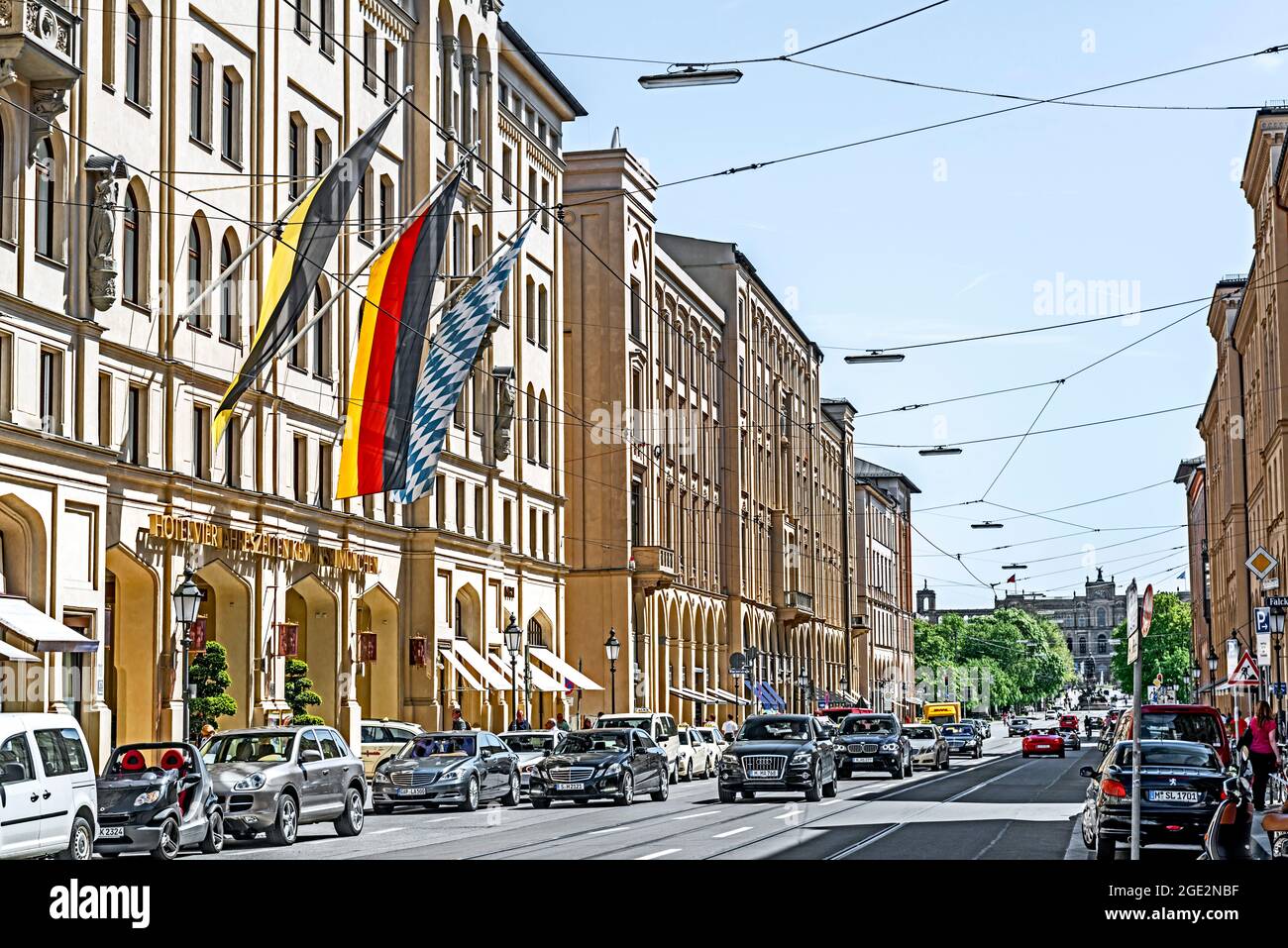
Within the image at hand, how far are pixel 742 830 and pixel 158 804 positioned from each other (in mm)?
8480

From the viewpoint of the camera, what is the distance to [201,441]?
38.2 m

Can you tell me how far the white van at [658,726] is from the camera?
44.9 m

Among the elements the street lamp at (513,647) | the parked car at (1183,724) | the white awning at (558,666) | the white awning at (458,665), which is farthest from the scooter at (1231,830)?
the white awning at (558,666)

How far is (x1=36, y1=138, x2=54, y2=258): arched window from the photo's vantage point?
32.2 meters

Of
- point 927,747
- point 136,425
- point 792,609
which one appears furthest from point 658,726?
point 792,609

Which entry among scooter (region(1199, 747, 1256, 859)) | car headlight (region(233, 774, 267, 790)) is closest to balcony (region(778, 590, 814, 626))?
car headlight (region(233, 774, 267, 790))

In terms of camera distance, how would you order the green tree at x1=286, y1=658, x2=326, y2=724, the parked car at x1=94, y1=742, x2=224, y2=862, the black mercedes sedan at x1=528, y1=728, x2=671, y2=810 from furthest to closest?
the green tree at x1=286, y1=658, x2=326, y2=724, the black mercedes sedan at x1=528, y1=728, x2=671, y2=810, the parked car at x1=94, y1=742, x2=224, y2=862

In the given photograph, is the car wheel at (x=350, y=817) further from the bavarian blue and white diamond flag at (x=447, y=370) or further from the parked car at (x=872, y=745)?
the parked car at (x=872, y=745)

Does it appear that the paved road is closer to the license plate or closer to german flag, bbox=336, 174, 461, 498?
the license plate

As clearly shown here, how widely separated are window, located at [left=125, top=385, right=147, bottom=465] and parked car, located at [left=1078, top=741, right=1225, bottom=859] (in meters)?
22.1

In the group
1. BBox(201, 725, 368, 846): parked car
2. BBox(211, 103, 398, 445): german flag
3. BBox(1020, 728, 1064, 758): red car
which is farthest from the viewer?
BBox(1020, 728, 1064, 758): red car
